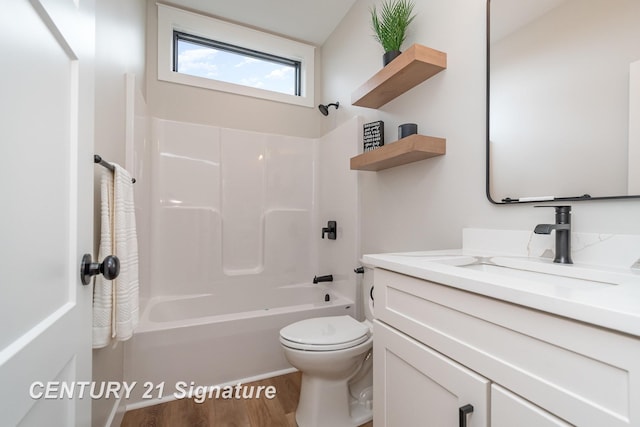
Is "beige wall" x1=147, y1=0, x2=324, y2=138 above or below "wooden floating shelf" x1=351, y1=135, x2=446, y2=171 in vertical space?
above

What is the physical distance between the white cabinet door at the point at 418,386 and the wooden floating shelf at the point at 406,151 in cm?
80

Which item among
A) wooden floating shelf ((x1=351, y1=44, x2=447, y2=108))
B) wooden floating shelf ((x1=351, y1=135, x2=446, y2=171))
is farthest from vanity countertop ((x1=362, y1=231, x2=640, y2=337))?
wooden floating shelf ((x1=351, y1=44, x2=447, y2=108))

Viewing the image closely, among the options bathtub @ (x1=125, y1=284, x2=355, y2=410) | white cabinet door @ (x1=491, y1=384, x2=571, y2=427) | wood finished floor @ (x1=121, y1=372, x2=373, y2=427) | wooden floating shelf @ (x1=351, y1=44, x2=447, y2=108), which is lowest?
wood finished floor @ (x1=121, y1=372, x2=373, y2=427)

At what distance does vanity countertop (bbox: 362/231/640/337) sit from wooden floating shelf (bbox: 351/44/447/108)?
89cm

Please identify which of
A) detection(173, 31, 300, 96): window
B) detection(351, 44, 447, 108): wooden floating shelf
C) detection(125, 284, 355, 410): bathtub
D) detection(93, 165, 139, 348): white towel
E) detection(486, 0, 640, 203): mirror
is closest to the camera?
detection(486, 0, 640, 203): mirror

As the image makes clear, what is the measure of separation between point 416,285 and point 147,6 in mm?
2805

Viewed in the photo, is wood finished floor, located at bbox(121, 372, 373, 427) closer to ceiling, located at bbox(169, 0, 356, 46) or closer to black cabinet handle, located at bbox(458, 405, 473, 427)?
black cabinet handle, located at bbox(458, 405, 473, 427)

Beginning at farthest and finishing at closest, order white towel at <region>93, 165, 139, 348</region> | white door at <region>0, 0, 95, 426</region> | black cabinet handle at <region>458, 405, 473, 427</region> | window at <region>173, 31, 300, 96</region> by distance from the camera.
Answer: window at <region>173, 31, 300, 96</region> < white towel at <region>93, 165, 139, 348</region> < black cabinet handle at <region>458, 405, 473, 427</region> < white door at <region>0, 0, 95, 426</region>

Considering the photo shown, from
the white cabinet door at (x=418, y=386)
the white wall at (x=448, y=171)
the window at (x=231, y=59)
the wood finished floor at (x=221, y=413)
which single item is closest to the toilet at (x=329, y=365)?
the wood finished floor at (x=221, y=413)

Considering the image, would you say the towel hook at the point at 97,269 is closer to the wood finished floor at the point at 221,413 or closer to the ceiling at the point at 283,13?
the wood finished floor at the point at 221,413

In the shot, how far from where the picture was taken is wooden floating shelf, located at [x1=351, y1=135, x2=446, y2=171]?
1.32 metres

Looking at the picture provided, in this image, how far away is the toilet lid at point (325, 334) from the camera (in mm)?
1357

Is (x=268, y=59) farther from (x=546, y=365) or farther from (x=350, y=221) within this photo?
(x=546, y=365)

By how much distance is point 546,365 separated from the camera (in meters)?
0.53
